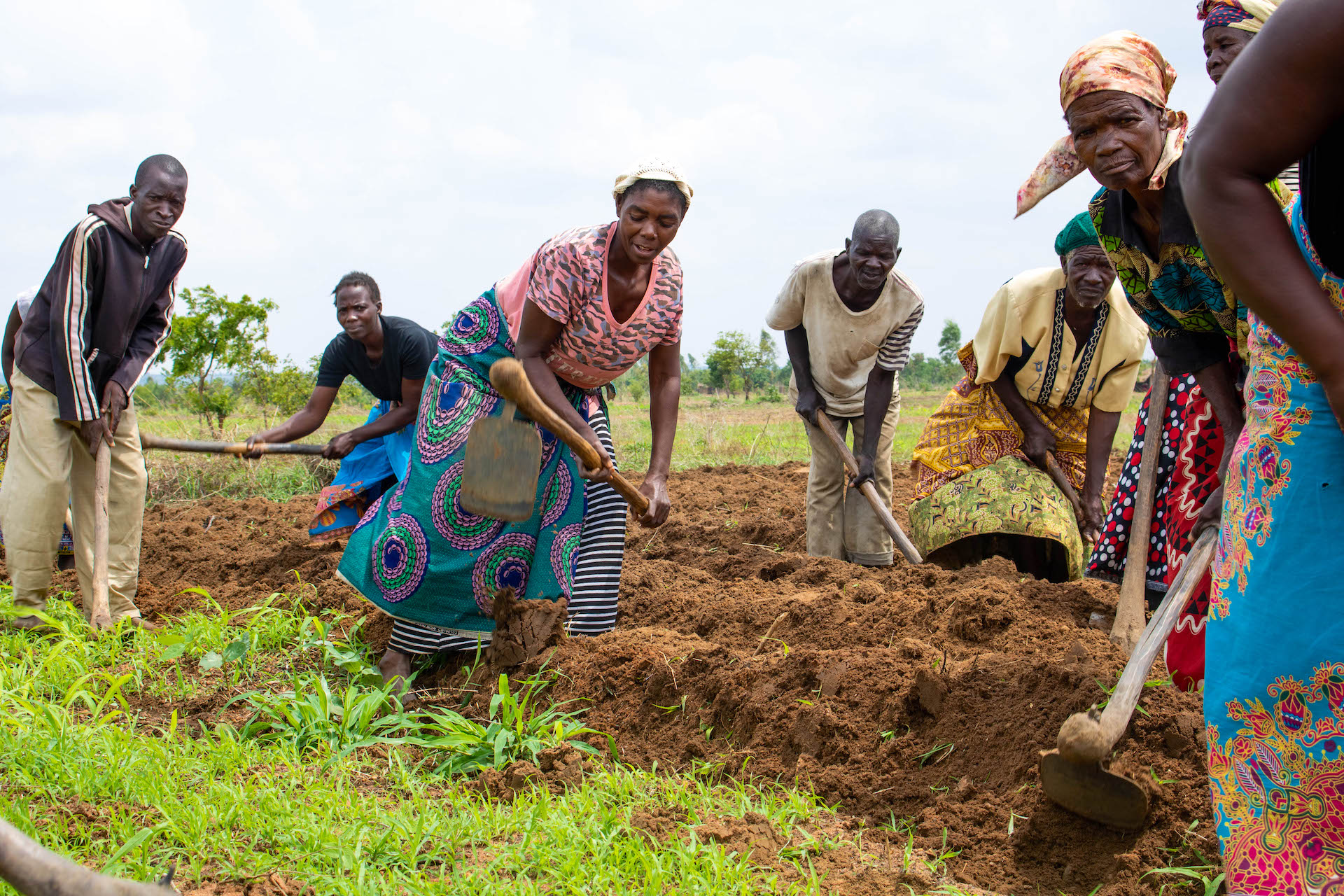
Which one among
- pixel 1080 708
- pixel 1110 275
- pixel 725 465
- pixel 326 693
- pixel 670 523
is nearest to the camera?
pixel 1080 708

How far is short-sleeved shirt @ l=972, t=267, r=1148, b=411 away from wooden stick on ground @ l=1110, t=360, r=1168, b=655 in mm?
1177

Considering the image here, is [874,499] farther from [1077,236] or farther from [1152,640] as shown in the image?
[1152,640]

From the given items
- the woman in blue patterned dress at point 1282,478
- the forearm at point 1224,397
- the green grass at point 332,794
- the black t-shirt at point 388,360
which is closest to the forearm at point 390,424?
the black t-shirt at point 388,360

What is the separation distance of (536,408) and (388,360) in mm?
2200

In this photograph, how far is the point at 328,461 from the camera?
8.36 m

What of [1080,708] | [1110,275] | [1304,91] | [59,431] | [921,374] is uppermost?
[921,374]

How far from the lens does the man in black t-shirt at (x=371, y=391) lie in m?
5.00

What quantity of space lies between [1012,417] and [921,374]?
4173cm

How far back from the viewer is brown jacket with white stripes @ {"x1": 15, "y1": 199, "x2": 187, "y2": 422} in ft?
13.6

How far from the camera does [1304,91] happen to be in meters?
1.23

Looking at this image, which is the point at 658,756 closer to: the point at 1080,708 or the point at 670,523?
the point at 1080,708

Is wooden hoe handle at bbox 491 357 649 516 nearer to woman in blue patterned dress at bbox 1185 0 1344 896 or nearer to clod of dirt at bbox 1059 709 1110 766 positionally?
clod of dirt at bbox 1059 709 1110 766

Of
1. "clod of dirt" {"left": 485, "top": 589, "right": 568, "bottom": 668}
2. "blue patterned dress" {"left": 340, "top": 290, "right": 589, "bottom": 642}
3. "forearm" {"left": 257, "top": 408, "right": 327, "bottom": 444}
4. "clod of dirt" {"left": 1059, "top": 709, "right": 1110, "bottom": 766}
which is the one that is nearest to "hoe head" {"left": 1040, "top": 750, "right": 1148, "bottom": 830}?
"clod of dirt" {"left": 1059, "top": 709, "right": 1110, "bottom": 766}

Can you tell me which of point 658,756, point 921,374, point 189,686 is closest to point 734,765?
point 658,756
